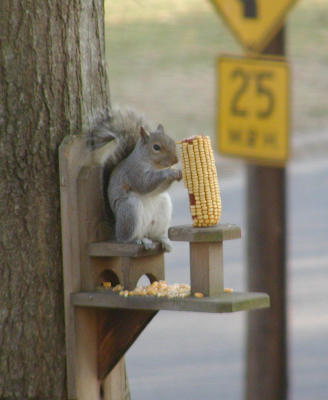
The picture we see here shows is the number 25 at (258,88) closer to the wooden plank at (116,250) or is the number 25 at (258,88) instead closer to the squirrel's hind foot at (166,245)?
the squirrel's hind foot at (166,245)

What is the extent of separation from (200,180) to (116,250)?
1.05 ft

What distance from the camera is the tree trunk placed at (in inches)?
124

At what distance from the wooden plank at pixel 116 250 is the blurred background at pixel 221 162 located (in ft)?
3.86

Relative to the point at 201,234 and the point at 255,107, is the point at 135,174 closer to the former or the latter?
the point at 201,234

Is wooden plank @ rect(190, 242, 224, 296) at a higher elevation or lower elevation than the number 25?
lower

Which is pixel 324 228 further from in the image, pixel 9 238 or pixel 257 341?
pixel 9 238

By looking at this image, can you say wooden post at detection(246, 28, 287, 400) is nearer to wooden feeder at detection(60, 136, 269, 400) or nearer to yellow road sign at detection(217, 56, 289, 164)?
yellow road sign at detection(217, 56, 289, 164)

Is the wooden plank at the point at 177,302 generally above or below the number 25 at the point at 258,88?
below

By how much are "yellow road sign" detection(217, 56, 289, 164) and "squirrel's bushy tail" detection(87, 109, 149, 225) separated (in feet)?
5.58

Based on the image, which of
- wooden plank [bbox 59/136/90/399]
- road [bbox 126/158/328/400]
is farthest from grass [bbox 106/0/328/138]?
wooden plank [bbox 59/136/90/399]

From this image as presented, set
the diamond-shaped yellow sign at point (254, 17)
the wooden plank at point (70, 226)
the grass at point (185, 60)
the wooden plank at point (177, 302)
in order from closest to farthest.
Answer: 1. the wooden plank at point (177, 302)
2. the wooden plank at point (70, 226)
3. the diamond-shaped yellow sign at point (254, 17)
4. the grass at point (185, 60)

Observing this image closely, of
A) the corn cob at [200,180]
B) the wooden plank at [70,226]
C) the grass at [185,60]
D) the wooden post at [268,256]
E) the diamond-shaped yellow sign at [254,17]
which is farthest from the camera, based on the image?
the grass at [185,60]

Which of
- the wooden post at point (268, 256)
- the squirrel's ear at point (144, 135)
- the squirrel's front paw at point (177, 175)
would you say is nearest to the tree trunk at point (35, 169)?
the squirrel's ear at point (144, 135)

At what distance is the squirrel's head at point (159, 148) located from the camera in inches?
128
